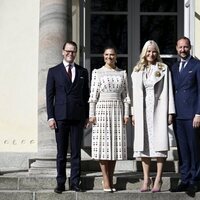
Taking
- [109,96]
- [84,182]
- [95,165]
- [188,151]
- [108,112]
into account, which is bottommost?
[84,182]

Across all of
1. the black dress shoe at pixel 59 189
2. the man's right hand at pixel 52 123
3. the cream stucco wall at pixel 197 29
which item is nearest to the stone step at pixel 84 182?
the black dress shoe at pixel 59 189

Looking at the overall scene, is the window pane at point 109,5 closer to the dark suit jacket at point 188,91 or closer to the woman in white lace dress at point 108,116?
the woman in white lace dress at point 108,116

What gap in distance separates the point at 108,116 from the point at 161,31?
4.10 meters

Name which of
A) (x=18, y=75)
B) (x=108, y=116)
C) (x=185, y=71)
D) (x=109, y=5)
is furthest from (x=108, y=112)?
(x=109, y=5)

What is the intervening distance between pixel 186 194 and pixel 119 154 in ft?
3.13

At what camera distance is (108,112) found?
7.45 meters

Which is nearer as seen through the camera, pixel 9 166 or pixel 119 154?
pixel 119 154

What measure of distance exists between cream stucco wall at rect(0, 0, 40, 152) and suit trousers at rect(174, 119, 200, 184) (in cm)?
303

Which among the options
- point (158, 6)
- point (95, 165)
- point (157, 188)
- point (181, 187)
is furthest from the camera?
point (158, 6)

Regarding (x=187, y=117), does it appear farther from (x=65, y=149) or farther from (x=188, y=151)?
(x=65, y=149)

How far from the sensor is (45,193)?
7.46 metres

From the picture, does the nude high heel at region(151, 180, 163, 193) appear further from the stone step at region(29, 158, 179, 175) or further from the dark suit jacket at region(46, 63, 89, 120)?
the stone step at region(29, 158, 179, 175)

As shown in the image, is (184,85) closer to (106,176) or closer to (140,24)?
(106,176)

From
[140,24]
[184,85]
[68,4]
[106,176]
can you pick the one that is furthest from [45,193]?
[140,24]
